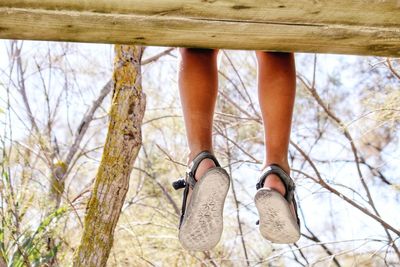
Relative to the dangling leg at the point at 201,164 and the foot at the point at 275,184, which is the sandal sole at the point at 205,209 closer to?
the dangling leg at the point at 201,164

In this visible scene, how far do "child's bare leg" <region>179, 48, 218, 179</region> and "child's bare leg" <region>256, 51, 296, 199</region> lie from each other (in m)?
0.18

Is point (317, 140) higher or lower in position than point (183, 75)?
higher

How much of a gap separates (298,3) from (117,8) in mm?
432

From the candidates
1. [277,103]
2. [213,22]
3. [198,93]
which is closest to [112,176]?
[198,93]

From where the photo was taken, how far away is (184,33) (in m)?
2.01

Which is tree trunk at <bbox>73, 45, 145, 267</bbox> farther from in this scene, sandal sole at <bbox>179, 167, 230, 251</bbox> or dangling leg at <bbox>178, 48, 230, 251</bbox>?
sandal sole at <bbox>179, 167, 230, 251</bbox>

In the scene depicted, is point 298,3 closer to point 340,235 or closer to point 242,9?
point 242,9

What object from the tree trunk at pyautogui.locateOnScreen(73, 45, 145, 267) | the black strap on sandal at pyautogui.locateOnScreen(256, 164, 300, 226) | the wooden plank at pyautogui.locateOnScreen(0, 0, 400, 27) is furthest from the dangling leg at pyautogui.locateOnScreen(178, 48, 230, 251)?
the tree trunk at pyautogui.locateOnScreen(73, 45, 145, 267)

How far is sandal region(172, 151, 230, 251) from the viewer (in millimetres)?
2410

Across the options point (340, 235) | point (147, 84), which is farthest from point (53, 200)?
point (340, 235)

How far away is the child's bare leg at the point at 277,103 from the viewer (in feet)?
8.27

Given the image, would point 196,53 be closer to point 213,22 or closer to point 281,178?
point 281,178

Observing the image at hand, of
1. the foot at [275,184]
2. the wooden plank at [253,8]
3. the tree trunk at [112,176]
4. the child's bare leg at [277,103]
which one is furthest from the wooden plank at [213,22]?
the tree trunk at [112,176]

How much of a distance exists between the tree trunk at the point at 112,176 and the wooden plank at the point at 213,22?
135 cm
